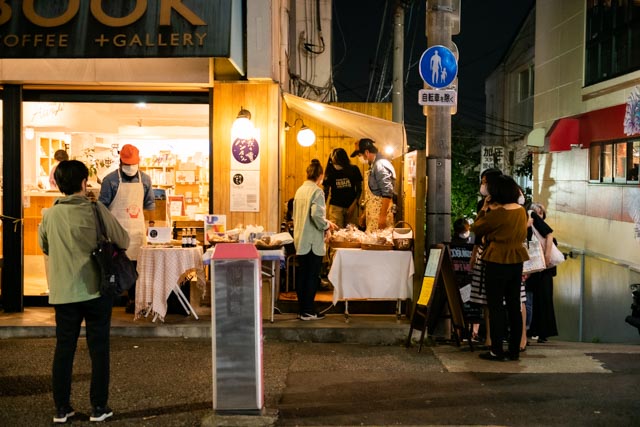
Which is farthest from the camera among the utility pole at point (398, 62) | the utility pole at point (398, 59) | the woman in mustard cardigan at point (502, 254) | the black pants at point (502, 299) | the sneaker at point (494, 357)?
the utility pole at point (398, 59)

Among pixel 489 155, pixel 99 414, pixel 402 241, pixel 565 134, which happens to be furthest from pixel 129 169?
pixel 489 155

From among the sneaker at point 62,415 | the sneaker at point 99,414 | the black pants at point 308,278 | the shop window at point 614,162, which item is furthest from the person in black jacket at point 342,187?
the sneaker at point 62,415

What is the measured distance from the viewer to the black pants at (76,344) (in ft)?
19.2

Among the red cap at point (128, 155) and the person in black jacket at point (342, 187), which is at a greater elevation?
the red cap at point (128, 155)

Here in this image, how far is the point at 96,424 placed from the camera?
5934mm

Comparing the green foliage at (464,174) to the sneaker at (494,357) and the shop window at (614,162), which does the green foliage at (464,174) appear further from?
the sneaker at (494,357)

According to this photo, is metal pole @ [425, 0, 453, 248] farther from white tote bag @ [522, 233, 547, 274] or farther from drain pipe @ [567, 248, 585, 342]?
drain pipe @ [567, 248, 585, 342]

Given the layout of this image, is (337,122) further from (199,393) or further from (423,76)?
(199,393)

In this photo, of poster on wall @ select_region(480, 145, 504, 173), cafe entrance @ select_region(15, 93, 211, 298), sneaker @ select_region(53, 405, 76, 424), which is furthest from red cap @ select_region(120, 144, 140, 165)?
poster on wall @ select_region(480, 145, 504, 173)

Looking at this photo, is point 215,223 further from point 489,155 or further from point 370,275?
point 489,155

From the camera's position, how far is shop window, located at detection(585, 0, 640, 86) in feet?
44.3

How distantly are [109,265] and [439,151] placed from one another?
4.60 m

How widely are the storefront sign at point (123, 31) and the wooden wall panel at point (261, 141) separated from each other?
55.0 inches

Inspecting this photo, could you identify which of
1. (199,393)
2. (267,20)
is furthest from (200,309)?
(267,20)
